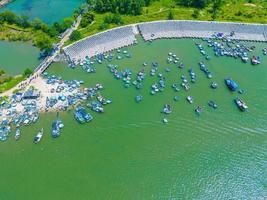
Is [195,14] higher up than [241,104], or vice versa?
[195,14]

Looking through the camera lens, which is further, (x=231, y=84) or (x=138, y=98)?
(x=231, y=84)

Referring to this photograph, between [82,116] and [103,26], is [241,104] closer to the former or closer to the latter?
[82,116]

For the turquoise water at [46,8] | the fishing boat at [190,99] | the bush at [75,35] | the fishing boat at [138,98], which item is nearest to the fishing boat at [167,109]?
the fishing boat at [190,99]

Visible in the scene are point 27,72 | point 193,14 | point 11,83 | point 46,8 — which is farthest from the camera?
point 46,8

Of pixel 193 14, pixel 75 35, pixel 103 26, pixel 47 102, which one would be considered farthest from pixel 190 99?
pixel 193 14

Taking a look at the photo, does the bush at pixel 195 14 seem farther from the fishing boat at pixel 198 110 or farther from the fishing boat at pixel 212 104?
the fishing boat at pixel 198 110

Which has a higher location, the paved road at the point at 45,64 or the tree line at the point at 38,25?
the tree line at the point at 38,25

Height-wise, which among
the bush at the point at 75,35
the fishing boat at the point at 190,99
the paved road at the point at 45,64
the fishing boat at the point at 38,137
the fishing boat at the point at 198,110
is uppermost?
the bush at the point at 75,35

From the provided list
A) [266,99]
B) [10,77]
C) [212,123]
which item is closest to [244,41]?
[266,99]
